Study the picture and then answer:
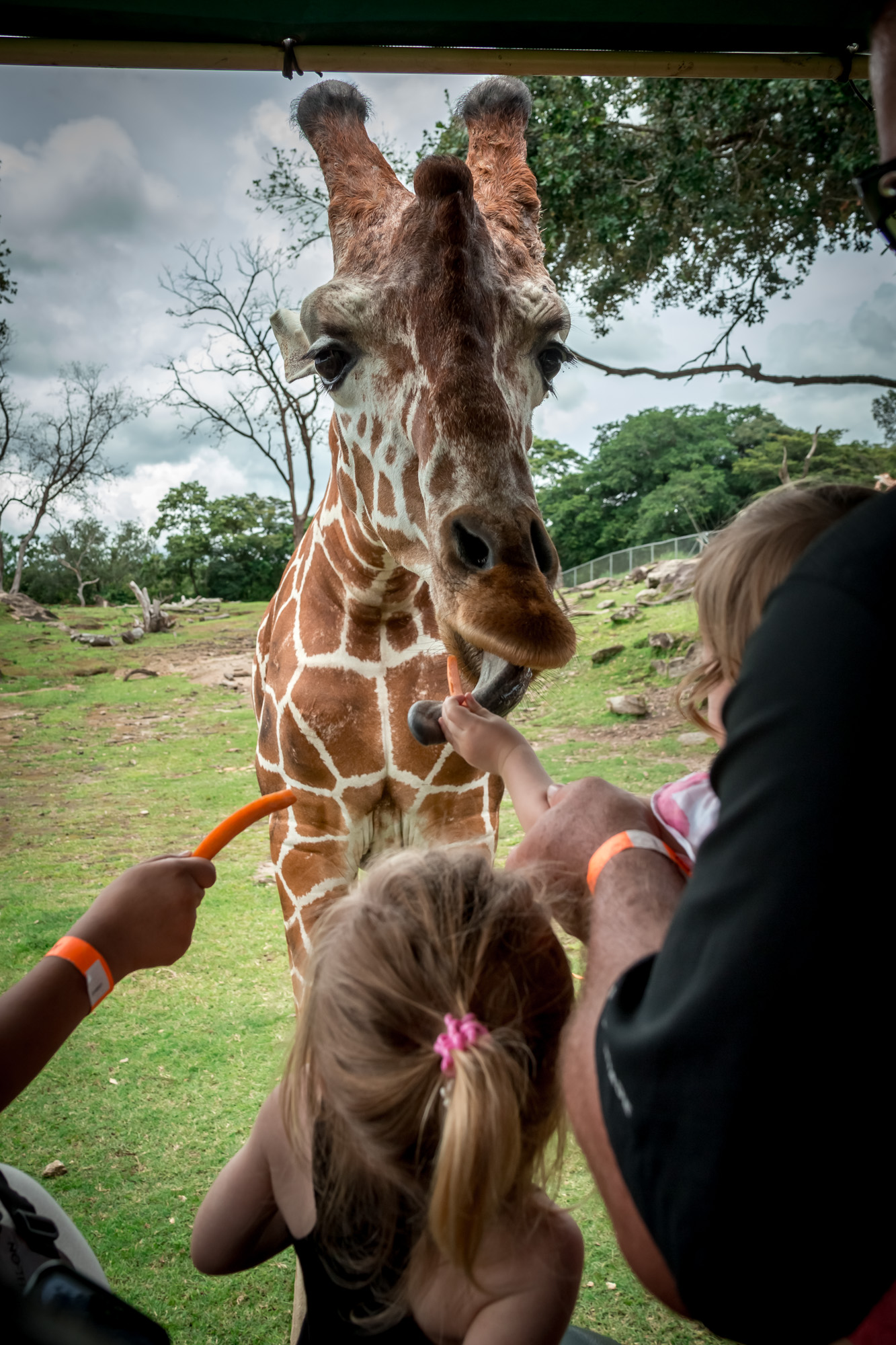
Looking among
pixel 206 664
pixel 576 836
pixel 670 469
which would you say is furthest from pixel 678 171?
pixel 670 469

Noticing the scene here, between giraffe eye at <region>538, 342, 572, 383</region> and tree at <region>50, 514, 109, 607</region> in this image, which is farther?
tree at <region>50, 514, 109, 607</region>

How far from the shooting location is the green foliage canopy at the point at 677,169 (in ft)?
8.83

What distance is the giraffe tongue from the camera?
3.59 feet

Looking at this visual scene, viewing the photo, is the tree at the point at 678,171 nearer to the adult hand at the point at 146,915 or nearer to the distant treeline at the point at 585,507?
the distant treeline at the point at 585,507

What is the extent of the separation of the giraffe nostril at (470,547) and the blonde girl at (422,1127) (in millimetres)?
469

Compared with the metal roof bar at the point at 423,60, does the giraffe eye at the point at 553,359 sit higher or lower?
lower

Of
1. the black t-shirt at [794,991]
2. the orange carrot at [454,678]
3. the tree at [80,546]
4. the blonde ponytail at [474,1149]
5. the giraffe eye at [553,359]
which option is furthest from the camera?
the tree at [80,546]

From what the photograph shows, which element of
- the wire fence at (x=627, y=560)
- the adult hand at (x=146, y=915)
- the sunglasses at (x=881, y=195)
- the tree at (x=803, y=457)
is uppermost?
the tree at (x=803, y=457)

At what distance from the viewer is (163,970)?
2.41 m

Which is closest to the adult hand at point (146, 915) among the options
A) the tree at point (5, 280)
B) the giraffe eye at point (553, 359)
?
the giraffe eye at point (553, 359)

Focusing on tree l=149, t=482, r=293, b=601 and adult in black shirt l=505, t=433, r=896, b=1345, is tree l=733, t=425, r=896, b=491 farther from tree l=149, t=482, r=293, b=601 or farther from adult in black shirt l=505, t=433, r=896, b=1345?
adult in black shirt l=505, t=433, r=896, b=1345

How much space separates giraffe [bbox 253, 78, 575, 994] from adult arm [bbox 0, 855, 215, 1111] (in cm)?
30

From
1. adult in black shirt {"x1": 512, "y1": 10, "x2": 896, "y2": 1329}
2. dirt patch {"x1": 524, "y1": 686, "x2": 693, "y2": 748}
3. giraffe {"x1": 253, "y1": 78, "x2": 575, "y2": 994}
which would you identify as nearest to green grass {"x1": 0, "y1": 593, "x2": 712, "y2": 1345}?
dirt patch {"x1": 524, "y1": 686, "x2": 693, "y2": 748}

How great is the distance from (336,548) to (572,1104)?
1.16 metres
